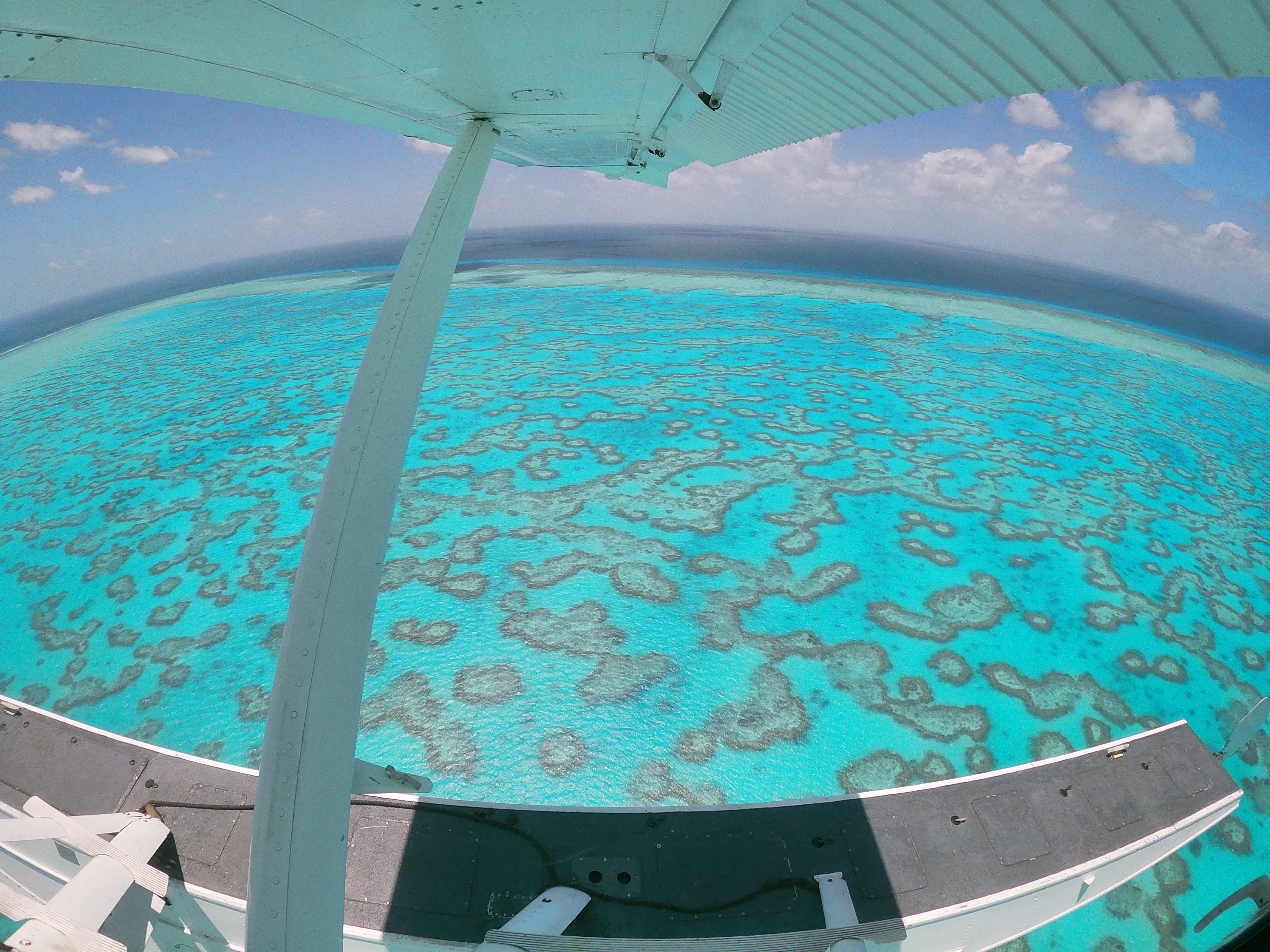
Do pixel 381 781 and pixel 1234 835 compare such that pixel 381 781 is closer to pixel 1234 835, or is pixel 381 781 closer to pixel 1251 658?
pixel 1234 835

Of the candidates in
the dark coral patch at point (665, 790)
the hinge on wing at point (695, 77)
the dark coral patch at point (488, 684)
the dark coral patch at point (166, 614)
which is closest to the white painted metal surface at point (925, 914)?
the dark coral patch at point (665, 790)

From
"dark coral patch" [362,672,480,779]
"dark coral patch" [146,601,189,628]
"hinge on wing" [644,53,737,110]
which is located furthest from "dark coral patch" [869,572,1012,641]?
"dark coral patch" [146,601,189,628]

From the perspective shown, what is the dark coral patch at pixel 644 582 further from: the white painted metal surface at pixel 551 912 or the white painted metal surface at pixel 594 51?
the white painted metal surface at pixel 594 51

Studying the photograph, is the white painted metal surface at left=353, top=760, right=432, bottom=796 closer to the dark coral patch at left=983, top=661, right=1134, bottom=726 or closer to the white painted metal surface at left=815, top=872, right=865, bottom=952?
the white painted metal surface at left=815, top=872, right=865, bottom=952

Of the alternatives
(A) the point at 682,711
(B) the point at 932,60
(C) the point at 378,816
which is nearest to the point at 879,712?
(A) the point at 682,711

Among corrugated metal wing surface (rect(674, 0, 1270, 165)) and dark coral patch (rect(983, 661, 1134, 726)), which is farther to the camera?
dark coral patch (rect(983, 661, 1134, 726))

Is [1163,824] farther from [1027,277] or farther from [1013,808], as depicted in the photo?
[1027,277]

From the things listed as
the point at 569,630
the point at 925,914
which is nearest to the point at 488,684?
the point at 569,630
